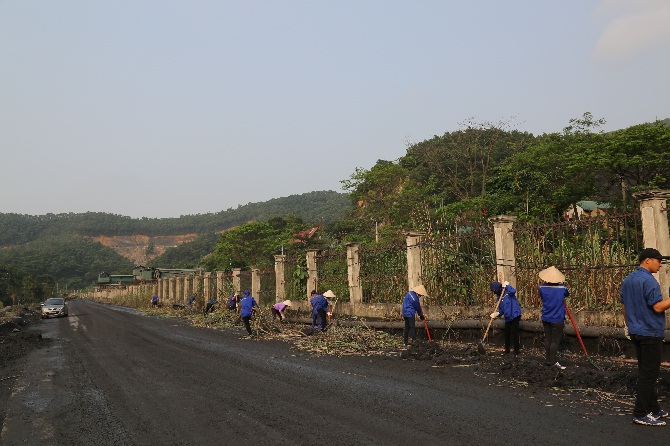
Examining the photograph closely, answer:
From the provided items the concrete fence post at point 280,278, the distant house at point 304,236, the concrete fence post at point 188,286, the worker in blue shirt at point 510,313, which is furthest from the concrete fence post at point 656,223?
the distant house at point 304,236

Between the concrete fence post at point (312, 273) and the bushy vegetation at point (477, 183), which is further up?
the bushy vegetation at point (477, 183)

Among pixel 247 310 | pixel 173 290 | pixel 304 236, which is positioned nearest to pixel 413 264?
pixel 247 310

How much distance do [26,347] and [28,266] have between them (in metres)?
116

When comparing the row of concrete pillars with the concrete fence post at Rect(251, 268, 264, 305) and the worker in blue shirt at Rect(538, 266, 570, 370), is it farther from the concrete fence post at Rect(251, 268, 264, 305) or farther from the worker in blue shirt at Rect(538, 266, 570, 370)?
the worker in blue shirt at Rect(538, 266, 570, 370)

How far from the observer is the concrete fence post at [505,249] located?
1173cm

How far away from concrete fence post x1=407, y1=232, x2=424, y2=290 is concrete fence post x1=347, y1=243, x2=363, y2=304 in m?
2.89

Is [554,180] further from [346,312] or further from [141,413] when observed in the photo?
[141,413]

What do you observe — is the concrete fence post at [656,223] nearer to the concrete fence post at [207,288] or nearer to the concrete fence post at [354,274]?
the concrete fence post at [354,274]

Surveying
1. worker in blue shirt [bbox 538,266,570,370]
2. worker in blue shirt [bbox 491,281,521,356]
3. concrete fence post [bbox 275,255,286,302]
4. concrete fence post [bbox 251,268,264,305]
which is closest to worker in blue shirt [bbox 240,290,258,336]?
concrete fence post [bbox 275,255,286,302]

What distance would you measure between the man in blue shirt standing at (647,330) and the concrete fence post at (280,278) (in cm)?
1817

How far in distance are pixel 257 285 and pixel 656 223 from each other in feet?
65.1

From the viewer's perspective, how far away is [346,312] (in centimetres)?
1780

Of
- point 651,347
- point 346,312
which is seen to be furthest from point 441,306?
point 651,347

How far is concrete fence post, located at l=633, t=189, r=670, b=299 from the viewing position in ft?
28.3
